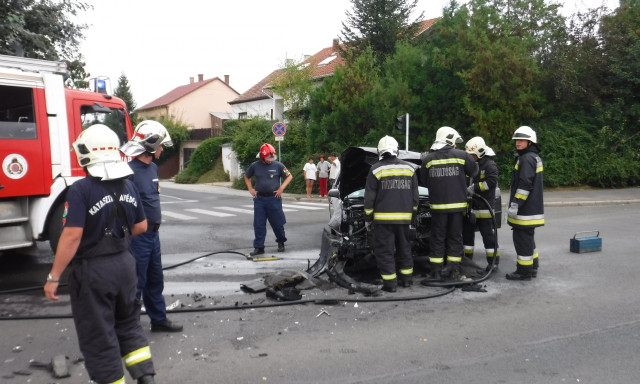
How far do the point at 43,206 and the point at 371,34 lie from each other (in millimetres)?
22288

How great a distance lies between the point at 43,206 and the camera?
712 centimetres

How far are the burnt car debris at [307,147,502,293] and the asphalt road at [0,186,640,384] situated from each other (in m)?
0.33

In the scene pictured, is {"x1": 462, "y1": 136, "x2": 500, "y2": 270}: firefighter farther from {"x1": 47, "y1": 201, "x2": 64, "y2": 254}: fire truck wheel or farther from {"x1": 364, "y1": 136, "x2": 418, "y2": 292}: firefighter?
{"x1": 47, "y1": 201, "x2": 64, "y2": 254}: fire truck wheel

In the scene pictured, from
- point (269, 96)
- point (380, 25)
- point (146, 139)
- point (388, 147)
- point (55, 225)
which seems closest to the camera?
point (146, 139)

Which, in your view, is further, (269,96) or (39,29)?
(269,96)

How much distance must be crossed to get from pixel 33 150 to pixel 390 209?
4929 millimetres

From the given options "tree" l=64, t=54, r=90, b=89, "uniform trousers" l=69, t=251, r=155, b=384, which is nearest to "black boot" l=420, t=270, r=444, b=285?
"uniform trousers" l=69, t=251, r=155, b=384

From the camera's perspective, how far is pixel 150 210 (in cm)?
473

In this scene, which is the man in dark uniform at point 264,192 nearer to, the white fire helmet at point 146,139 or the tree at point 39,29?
the white fire helmet at point 146,139

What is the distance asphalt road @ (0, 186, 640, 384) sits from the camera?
3.86 metres

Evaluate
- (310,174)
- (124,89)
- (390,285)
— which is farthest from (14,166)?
(124,89)

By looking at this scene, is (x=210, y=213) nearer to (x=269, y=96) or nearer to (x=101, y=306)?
(x=101, y=306)

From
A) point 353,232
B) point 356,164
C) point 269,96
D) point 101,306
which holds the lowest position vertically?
point 353,232

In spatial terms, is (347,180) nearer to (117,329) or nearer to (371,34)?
(117,329)
